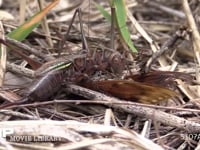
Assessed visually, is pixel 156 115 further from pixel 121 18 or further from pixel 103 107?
pixel 121 18

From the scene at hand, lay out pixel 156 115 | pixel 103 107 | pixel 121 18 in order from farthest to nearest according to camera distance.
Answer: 1. pixel 121 18
2. pixel 103 107
3. pixel 156 115

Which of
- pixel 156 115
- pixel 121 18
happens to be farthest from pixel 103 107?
pixel 121 18

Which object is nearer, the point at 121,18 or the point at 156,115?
the point at 156,115

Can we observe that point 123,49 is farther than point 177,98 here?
Yes

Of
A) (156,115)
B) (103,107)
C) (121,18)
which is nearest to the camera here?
(156,115)

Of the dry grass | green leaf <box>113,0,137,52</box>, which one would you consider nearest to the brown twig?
the dry grass

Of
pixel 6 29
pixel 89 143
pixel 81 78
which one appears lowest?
pixel 89 143

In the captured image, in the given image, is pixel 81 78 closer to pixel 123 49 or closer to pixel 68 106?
pixel 68 106

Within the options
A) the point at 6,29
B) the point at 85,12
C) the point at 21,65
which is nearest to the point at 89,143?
the point at 21,65

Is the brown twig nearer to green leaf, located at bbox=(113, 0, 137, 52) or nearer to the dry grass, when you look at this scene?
the dry grass

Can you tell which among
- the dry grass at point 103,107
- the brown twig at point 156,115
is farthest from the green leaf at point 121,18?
the brown twig at point 156,115

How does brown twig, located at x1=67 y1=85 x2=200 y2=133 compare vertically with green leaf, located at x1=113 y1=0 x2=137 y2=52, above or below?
below
